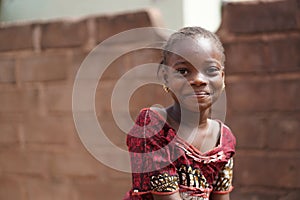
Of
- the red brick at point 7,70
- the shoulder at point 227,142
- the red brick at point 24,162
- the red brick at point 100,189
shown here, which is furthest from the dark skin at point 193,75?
the red brick at point 7,70

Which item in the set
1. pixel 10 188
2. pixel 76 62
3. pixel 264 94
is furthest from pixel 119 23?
pixel 10 188

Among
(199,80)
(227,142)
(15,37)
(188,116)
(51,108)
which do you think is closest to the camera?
(199,80)

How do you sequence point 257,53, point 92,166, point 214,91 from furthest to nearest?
point 92,166, point 257,53, point 214,91

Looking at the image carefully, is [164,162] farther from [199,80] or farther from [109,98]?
[109,98]

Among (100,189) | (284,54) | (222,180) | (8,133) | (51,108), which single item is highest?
(284,54)

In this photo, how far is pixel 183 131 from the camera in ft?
6.30

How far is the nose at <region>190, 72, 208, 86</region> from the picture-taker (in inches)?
71.2

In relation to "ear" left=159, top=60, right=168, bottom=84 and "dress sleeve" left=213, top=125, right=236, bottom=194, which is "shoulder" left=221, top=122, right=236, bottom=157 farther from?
"ear" left=159, top=60, right=168, bottom=84

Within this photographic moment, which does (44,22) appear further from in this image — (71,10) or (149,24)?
(71,10)

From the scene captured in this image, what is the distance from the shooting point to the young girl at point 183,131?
5.99 feet

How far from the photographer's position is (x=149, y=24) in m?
3.25

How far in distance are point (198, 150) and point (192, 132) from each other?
67 mm

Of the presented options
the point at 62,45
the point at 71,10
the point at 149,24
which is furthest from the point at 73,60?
the point at 71,10

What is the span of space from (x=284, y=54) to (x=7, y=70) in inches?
74.6
